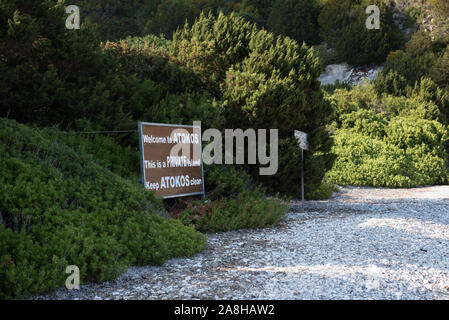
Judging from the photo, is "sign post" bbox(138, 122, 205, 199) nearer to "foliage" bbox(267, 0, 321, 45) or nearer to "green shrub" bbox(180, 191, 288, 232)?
"green shrub" bbox(180, 191, 288, 232)

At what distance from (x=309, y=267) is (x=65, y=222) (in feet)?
8.24

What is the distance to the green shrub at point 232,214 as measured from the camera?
21.4ft

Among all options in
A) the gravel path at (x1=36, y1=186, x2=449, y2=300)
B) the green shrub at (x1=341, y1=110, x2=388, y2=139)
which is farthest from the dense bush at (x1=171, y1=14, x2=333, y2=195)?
the green shrub at (x1=341, y1=110, x2=388, y2=139)

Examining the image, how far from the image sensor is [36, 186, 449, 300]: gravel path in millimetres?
3701

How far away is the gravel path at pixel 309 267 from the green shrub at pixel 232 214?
0.60 ft

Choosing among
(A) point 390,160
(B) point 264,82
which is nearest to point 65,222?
(B) point 264,82

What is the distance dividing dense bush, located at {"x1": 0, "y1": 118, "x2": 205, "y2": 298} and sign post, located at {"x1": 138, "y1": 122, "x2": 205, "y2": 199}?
786mm

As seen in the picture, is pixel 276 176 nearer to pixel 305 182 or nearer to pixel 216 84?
pixel 305 182

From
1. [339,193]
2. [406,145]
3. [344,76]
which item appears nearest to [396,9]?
[344,76]

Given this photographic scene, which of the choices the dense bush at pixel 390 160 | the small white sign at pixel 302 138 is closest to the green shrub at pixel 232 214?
the small white sign at pixel 302 138

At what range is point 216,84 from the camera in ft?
30.6

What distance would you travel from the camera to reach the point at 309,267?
448 centimetres

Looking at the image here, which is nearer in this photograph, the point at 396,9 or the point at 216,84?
the point at 216,84

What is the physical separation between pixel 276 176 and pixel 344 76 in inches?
1039
